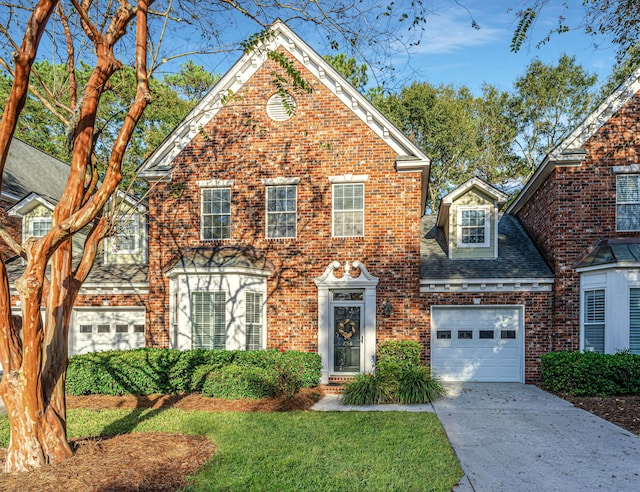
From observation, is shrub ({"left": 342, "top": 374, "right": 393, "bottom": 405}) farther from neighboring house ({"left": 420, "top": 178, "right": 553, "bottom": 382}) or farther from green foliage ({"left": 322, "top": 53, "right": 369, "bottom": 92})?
green foliage ({"left": 322, "top": 53, "right": 369, "bottom": 92})

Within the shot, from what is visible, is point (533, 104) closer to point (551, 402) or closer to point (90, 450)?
point (551, 402)

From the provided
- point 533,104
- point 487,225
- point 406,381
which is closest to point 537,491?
point 406,381

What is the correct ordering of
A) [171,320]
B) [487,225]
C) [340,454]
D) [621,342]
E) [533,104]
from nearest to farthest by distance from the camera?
[340,454]
[621,342]
[171,320]
[487,225]
[533,104]

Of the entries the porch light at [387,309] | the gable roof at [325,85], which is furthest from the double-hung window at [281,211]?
the porch light at [387,309]

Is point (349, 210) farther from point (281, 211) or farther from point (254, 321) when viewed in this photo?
point (254, 321)

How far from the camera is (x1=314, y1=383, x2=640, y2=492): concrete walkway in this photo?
599 cm

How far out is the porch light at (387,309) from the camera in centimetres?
1279

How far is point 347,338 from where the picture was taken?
13.1 meters

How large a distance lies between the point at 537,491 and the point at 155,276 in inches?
438

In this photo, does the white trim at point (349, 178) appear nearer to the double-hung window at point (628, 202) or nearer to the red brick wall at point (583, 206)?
the red brick wall at point (583, 206)

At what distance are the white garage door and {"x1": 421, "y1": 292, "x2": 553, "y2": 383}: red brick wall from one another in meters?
8.51

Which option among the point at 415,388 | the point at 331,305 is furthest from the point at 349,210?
the point at 415,388

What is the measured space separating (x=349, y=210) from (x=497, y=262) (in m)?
4.61

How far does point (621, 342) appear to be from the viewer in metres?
11.8
